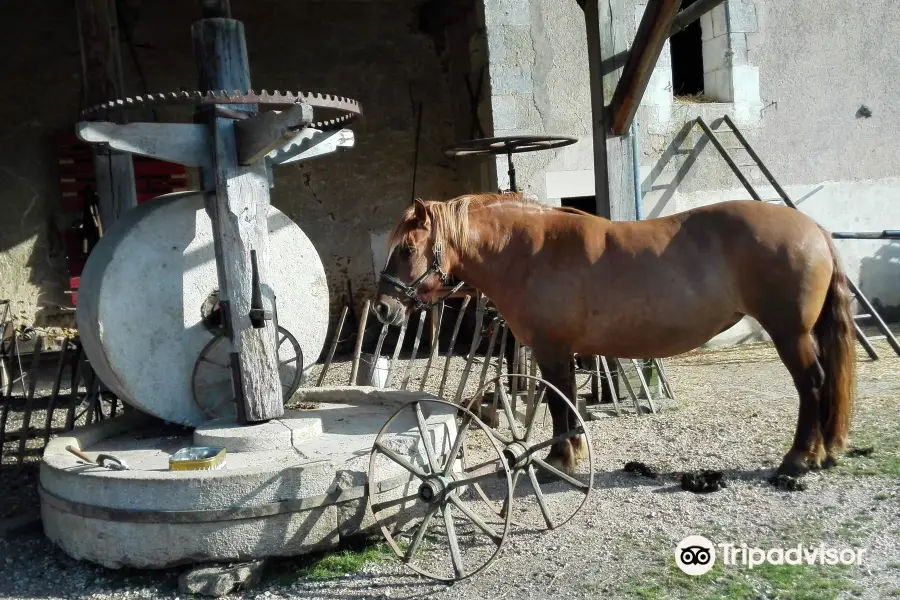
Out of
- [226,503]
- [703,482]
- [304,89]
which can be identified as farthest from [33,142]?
[703,482]

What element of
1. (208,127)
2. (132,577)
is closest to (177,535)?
(132,577)

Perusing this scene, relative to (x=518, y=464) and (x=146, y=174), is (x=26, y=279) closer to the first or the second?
(x=146, y=174)

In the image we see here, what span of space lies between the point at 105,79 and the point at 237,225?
8.93 ft

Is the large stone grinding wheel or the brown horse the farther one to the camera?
the large stone grinding wheel

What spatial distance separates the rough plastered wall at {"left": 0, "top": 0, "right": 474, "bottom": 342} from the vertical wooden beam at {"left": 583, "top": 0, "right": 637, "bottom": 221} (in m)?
3.77

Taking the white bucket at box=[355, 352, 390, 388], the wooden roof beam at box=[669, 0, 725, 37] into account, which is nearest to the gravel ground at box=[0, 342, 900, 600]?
the white bucket at box=[355, 352, 390, 388]

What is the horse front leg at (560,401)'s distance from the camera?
486 centimetres

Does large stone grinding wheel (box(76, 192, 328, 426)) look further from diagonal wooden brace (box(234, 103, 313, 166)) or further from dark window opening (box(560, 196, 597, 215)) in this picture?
dark window opening (box(560, 196, 597, 215))

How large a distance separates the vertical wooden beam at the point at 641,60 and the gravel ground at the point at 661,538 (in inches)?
91.8

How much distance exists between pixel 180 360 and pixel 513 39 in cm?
502

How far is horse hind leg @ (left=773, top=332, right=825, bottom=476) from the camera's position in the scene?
4707mm

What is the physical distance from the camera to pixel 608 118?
255 inches

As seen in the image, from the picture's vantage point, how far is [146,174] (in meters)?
9.25

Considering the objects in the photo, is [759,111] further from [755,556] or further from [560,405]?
[755,556]
